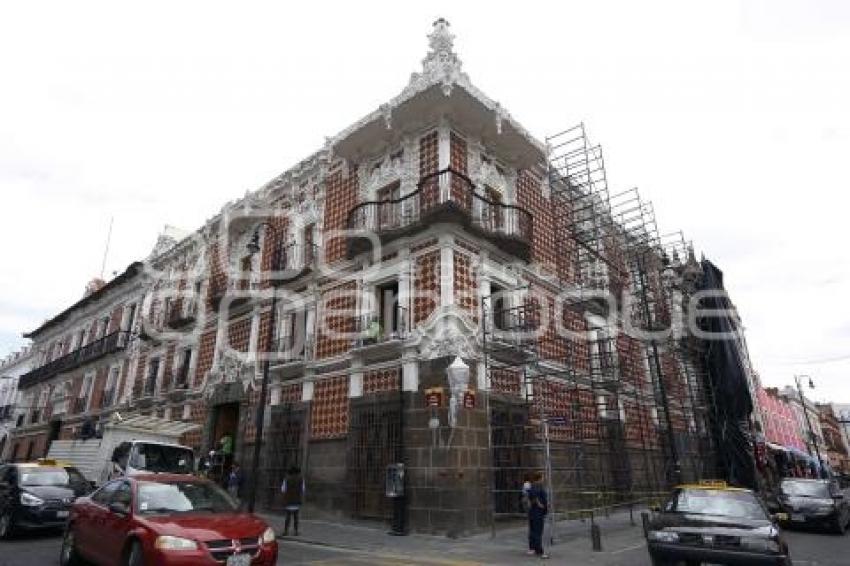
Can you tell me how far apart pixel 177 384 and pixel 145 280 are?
9.18 metres

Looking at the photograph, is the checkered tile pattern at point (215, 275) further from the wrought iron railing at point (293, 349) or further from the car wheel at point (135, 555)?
the car wheel at point (135, 555)

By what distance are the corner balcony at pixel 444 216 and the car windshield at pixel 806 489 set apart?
33.1ft

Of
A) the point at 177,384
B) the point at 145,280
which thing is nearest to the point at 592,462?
the point at 177,384

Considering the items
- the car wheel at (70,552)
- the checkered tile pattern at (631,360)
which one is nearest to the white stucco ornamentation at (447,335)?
the checkered tile pattern at (631,360)

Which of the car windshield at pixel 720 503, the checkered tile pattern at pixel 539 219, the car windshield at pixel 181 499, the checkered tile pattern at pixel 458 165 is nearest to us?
the car windshield at pixel 181 499

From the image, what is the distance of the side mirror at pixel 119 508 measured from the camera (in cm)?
707

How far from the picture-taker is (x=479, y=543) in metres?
11.6

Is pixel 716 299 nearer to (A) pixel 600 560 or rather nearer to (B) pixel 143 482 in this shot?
(A) pixel 600 560

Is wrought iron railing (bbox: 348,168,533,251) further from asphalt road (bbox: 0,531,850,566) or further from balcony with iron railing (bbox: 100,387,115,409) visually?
Result: balcony with iron railing (bbox: 100,387,115,409)

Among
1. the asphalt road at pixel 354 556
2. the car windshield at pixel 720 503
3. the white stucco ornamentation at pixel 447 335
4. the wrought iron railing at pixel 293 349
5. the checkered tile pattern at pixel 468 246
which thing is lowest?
the asphalt road at pixel 354 556

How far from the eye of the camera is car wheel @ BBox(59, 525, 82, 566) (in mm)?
8234

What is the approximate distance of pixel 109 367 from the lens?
101 feet

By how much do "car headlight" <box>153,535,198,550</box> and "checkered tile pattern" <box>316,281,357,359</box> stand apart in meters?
10.2

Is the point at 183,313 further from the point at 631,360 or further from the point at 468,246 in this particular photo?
the point at 631,360
